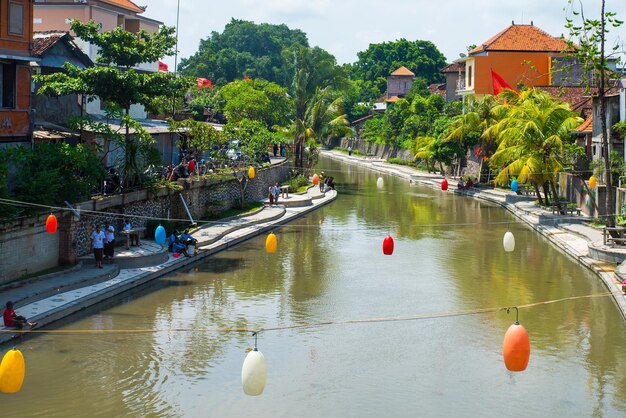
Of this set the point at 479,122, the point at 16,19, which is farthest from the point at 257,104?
the point at 16,19

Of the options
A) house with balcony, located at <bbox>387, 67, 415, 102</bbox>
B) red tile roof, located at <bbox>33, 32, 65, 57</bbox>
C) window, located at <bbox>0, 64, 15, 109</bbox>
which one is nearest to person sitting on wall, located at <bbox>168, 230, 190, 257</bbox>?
window, located at <bbox>0, 64, 15, 109</bbox>

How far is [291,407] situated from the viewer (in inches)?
720

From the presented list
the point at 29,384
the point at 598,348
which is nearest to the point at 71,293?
the point at 29,384

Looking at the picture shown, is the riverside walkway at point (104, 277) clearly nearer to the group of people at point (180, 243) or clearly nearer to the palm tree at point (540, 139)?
the group of people at point (180, 243)

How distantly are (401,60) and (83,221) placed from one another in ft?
339

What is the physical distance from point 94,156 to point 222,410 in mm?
14930

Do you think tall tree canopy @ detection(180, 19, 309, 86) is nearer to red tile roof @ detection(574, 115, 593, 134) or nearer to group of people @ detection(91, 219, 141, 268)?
red tile roof @ detection(574, 115, 593, 134)

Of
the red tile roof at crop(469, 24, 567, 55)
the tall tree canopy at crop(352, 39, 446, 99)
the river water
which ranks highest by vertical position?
the tall tree canopy at crop(352, 39, 446, 99)

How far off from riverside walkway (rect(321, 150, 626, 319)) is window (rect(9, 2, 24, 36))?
2071 centimetres

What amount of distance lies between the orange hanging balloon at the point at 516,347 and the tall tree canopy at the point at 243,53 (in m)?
109

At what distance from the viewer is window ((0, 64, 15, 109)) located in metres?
29.5

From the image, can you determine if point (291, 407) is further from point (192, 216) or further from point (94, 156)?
point (192, 216)

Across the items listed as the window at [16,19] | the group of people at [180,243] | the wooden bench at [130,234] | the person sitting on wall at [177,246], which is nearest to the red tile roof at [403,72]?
the group of people at [180,243]

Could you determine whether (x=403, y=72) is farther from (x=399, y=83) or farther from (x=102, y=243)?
(x=102, y=243)
